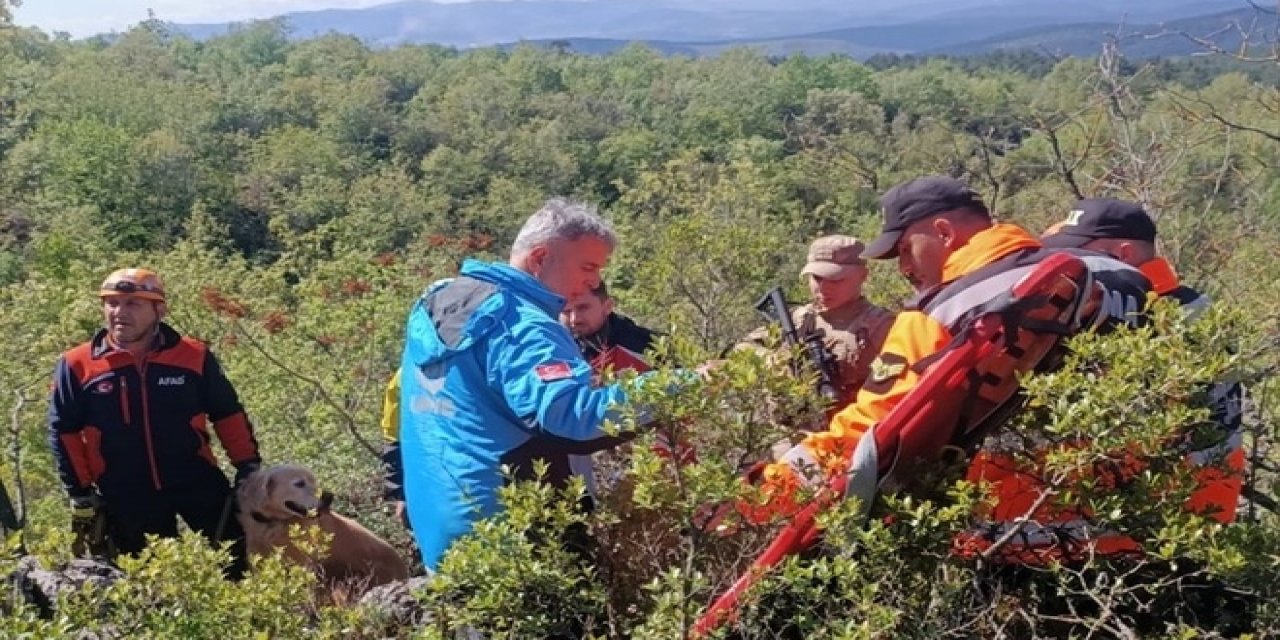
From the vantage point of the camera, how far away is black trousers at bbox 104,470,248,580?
467 centimetres

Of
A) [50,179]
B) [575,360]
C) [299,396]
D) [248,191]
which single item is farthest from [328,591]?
[248,191]

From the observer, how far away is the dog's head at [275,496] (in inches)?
187

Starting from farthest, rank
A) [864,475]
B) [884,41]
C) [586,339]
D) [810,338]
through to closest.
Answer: [884,41]
[586,339]
[810,338]
[864,475]

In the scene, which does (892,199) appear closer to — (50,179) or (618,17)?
(50,179)

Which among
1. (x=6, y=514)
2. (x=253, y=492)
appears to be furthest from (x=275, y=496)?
(x=6, y=514)

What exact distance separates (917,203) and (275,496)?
2986mm

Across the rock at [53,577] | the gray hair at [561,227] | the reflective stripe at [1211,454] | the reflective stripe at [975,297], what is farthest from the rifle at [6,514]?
the reflective stripe at [1211,454]

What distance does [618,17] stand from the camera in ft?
430

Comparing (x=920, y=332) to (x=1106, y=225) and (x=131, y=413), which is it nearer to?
(x=1106, y=225)

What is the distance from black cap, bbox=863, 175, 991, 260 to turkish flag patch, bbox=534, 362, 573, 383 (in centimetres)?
89

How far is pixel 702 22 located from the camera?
130 metres

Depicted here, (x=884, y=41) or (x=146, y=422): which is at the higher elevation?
(x=146, y=422)

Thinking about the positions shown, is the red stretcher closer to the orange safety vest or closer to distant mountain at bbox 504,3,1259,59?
the orange safety vest

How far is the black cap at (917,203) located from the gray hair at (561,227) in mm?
636
